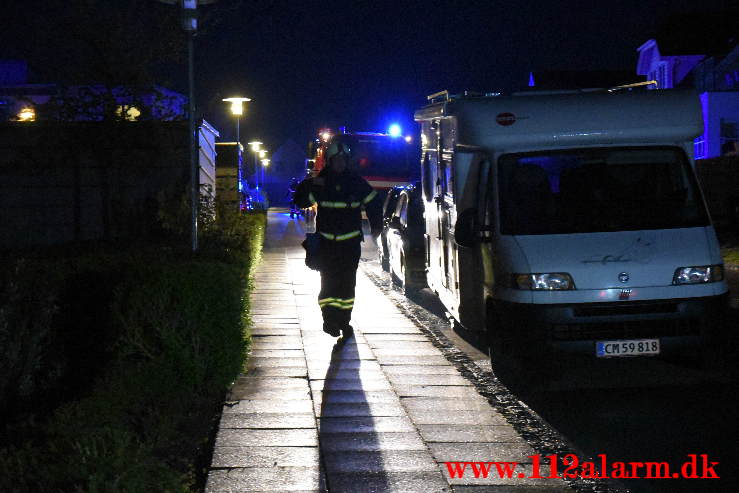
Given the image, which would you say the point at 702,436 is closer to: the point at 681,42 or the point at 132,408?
the point at 132,408

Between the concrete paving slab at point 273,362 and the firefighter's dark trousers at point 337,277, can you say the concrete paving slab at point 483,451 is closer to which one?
the concrete paving slab at point 273,362

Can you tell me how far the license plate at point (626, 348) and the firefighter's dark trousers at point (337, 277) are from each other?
2939 mm

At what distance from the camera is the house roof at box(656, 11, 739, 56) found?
50.3 m

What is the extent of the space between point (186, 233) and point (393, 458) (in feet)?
30.4

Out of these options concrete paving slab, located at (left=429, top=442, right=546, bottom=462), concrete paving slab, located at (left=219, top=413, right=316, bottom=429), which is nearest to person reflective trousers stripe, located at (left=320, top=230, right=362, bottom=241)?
concrete paving slab, located at (left=219, top=413, right=316, bottom=429)

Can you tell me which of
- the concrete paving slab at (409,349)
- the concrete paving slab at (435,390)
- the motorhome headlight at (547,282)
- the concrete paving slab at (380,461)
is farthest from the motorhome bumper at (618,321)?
the concrete paving slab at (380,461)

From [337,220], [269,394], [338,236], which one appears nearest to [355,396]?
[269,394]

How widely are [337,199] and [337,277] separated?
78 cm

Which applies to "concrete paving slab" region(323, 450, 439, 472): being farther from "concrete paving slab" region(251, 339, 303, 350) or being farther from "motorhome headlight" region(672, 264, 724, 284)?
"concrete paving slab" region(251, 339, 303, 350)

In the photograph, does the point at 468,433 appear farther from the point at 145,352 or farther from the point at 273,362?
the point at 273,362

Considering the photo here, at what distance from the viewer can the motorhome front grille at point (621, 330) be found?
7648mm

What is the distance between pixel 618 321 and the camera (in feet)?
25.1

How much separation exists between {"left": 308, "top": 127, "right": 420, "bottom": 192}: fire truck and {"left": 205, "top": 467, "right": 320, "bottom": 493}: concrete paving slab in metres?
24.8

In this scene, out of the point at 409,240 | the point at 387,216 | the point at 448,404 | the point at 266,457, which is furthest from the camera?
the point at 387,216
